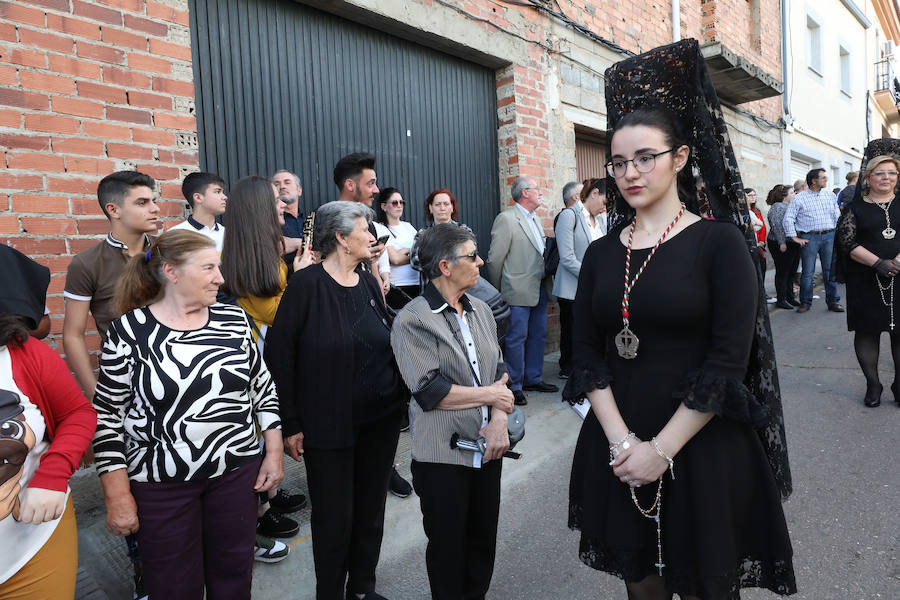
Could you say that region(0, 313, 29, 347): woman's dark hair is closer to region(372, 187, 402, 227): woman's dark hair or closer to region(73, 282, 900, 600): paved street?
region(73, 282, 900, 600): paved street

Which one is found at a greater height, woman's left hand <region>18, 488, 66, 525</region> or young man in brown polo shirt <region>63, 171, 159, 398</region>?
young man in brown polo shirt <region>63, 171, 159, 398</region>

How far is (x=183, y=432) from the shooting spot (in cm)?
197

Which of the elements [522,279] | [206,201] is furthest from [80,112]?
[522,279]

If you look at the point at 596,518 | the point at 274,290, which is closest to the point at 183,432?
the point at 274,290

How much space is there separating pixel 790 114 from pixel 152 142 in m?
13.7

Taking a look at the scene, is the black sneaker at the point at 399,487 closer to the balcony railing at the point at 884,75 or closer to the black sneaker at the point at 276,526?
the black sneaker at the point at 276,526

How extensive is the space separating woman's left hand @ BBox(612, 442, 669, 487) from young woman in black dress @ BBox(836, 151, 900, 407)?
13.6 ft

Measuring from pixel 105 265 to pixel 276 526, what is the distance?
158 cm

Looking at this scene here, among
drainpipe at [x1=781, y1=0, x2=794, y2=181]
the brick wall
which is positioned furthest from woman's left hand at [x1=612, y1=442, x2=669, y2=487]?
drainpipe at [x1=781, y1=0, x2=794, y2=181]

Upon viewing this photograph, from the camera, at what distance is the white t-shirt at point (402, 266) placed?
472 centimetres

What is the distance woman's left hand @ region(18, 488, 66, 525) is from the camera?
165cm

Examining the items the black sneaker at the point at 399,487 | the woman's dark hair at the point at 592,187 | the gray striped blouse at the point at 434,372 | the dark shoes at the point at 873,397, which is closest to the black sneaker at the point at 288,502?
the black sneaker at the point at 399,487

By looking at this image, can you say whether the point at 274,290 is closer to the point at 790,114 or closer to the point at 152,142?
the point at 152,142

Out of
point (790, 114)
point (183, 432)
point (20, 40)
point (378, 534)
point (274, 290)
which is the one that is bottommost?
point (378, 534)
